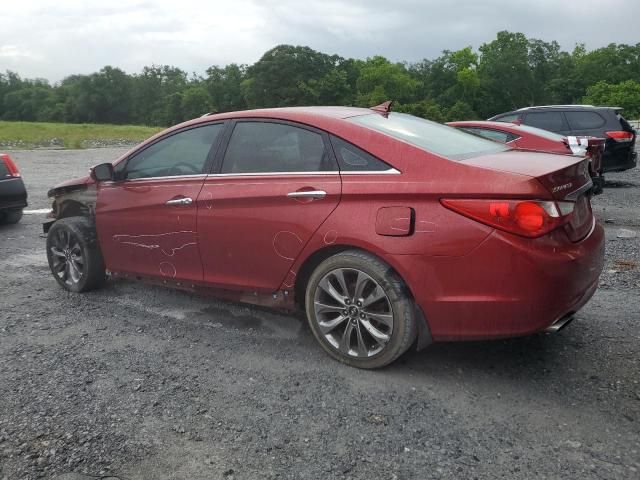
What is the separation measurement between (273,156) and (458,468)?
2193 millimetres

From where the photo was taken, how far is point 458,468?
2.47 meters

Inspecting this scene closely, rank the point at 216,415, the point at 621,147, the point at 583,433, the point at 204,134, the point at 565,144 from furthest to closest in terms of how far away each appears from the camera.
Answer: the point at 621,147, the point at 565,144, the point at 204,134, the point at 216,415, the point at 583,433

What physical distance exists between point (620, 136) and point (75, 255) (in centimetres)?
945

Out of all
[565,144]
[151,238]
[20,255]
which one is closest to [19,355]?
[151,238]

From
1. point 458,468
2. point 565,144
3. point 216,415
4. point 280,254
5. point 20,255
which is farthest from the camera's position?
point 565,144

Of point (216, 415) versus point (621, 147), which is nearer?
point (216, 415)

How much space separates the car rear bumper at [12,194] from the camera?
794cm

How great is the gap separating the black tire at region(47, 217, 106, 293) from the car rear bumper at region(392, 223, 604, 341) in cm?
294

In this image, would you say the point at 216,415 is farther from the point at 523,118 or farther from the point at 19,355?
the point at 523,118

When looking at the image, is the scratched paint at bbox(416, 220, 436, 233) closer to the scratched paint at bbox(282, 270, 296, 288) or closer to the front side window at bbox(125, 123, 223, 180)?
the scratched paint at bbox(282, 270, 296, 288)

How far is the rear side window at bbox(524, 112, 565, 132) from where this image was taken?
11.3 metres

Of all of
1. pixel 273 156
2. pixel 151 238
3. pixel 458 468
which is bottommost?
pixel 458 468

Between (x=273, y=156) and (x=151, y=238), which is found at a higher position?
(x=273, y=156)

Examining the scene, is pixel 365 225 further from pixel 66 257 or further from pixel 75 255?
pixel 66 257
